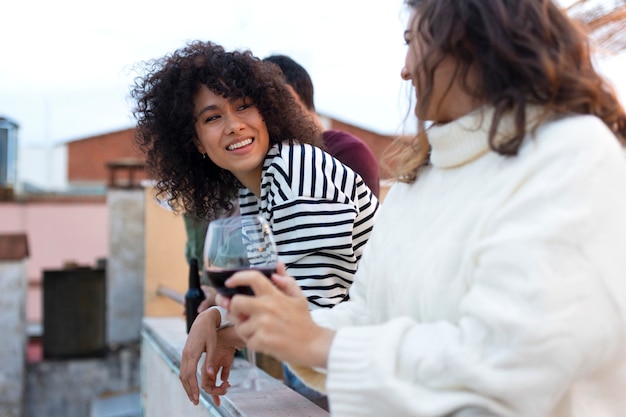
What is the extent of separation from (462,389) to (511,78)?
1.59ft

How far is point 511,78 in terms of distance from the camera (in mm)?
1218

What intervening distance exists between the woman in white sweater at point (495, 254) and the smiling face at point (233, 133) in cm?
80

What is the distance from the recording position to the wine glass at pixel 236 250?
1.28 m

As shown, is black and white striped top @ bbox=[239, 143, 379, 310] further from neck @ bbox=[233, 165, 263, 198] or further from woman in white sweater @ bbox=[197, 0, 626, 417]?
woman in white sweater @ bbox=[197, 0, 626, 417]

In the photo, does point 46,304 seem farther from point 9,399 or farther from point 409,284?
point 409,284

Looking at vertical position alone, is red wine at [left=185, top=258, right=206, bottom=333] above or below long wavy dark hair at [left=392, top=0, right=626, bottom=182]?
below

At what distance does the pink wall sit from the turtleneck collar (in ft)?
47.6

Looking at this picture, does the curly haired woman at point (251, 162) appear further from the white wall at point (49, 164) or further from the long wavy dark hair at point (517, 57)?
the white wall at point (49, 164)

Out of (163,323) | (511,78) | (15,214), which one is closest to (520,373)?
(511,78)

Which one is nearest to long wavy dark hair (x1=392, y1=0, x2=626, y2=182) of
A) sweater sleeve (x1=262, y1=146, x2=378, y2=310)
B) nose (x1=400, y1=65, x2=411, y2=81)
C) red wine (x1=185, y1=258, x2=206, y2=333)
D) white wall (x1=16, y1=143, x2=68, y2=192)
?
nose (x1=400, y1=65, x2=411, y2=81)

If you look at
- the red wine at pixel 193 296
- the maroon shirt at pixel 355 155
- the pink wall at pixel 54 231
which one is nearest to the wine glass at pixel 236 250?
the maroon shirt at pixel 355 155

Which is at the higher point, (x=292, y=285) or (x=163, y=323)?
(x=292, y=285)

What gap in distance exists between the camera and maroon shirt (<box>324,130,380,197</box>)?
8.87 ft

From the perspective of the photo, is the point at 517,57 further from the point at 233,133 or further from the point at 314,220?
the point at 233,133
